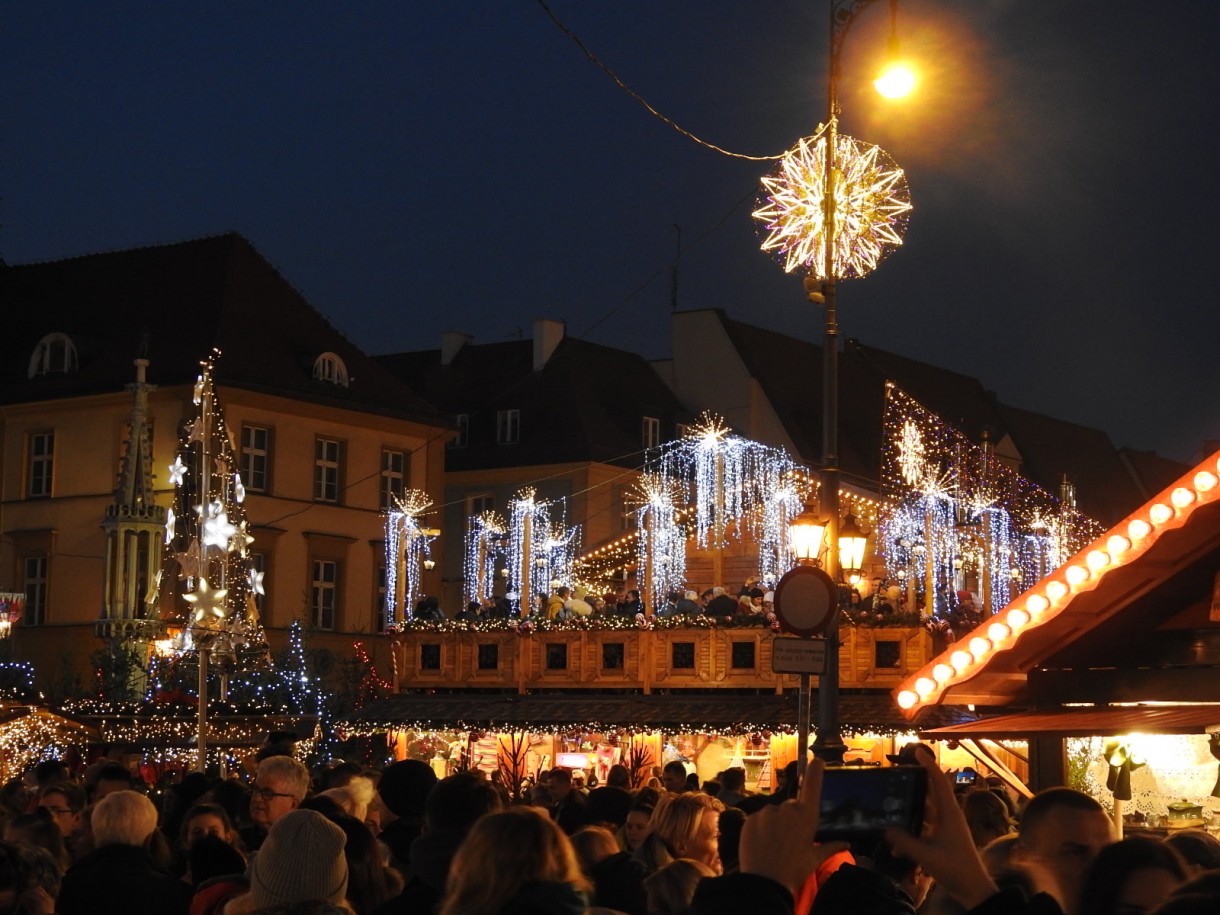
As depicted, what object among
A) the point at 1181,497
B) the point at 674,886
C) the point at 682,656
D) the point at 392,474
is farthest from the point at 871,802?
the point at 392,474

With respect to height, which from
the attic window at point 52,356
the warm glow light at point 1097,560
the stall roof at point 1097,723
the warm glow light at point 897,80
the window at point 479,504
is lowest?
the stall roof at point 1097,723

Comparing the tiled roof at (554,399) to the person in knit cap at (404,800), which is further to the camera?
the tiled roof at (554,399)

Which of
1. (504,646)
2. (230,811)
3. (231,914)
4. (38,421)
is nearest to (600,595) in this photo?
(504,646)

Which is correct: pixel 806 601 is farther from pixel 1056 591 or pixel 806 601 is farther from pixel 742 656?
pixel 742 656

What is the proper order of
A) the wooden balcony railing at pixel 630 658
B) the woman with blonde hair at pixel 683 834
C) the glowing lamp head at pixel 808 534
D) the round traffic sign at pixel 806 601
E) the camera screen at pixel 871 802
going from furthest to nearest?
the wooden balcony railing at pixel 630 658 → the glowing lamp head at pixel 808 534 → the round traffic sign at pixel 806 601 → the woman with blonde hair at pixel 683 834 → the camera screen at pixel 871 802

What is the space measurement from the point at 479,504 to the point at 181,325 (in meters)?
11.5

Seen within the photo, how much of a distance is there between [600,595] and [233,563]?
40.3ft

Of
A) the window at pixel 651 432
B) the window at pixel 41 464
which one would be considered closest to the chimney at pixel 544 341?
the window at pixel 651 432

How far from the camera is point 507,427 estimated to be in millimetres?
59094

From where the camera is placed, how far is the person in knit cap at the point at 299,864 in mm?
5699

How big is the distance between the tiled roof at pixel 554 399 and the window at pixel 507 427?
0.59 ft

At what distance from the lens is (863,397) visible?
62.8m

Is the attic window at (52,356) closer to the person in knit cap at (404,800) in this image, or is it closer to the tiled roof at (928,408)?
the tiled roof at (928,408)

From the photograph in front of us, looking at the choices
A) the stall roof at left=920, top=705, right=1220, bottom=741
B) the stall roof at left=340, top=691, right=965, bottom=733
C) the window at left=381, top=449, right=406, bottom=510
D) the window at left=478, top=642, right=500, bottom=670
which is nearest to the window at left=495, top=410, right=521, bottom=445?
the window at left=381, top=449, right=406, bottom=510
